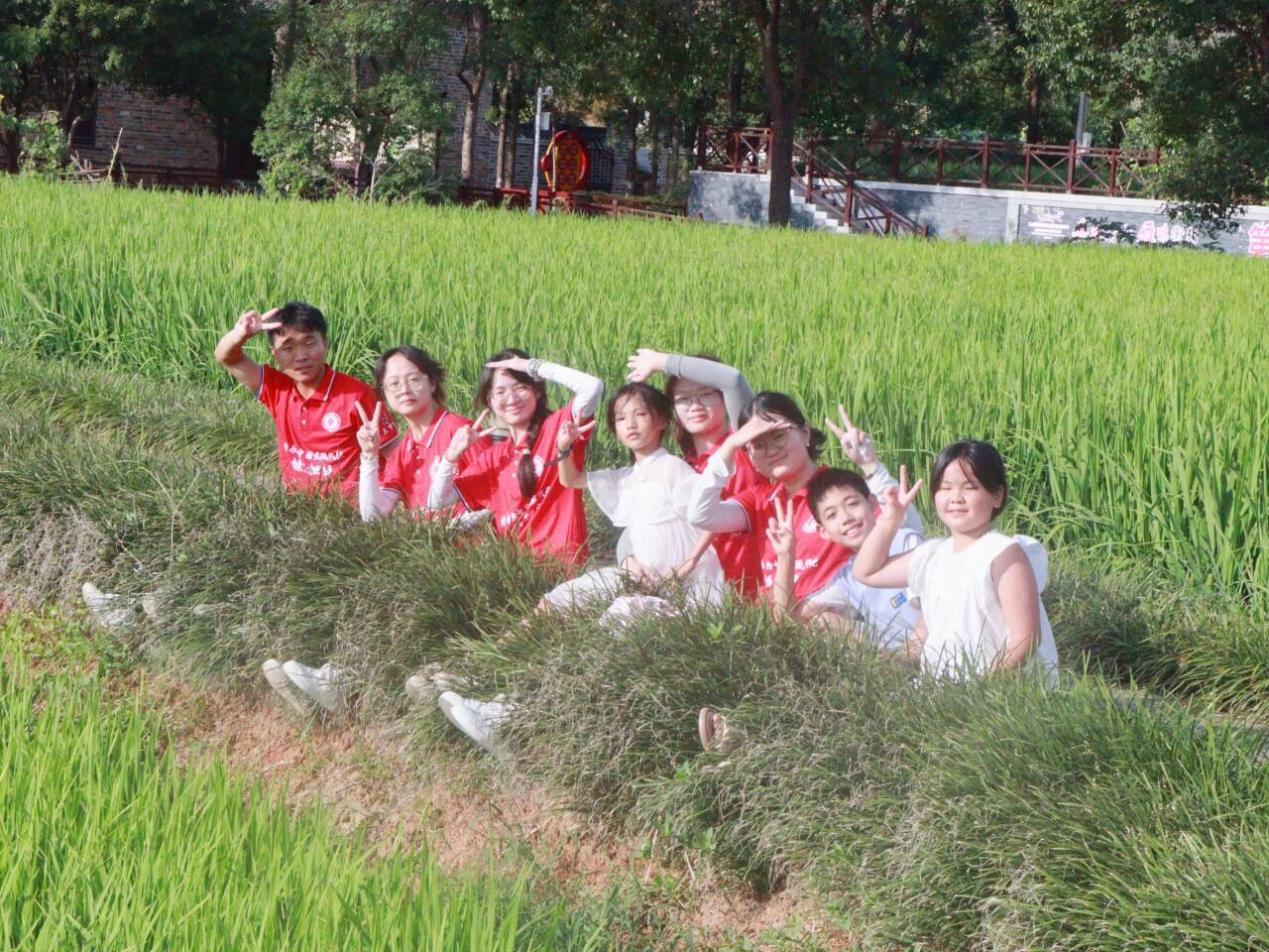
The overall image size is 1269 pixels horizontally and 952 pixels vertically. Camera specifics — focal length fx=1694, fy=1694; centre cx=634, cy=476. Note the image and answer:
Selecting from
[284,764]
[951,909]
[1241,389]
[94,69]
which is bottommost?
[284,764]

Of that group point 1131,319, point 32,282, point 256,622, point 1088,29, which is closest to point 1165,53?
point 1088,29

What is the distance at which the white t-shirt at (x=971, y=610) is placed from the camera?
3338 millimetres

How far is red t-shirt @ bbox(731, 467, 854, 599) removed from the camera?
4.00 meters

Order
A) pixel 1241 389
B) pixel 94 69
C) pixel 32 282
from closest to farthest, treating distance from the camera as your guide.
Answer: pixel 1241 389 < pixel 32 282 < pixel 94 69

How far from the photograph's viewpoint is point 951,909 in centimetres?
283

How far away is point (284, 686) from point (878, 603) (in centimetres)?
144

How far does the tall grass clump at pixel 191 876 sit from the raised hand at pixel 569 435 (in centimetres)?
150

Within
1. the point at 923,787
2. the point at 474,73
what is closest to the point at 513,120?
the point at 474,73

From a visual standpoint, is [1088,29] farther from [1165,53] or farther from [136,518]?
[136,518]

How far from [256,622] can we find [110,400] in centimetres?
304

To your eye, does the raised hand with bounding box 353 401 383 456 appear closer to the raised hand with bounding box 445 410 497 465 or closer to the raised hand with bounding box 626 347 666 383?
the raised hand with bounding box 445 410 497 465

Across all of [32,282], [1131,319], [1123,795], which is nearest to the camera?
[1123,795]

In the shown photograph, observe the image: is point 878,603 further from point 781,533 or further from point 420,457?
point 420,457

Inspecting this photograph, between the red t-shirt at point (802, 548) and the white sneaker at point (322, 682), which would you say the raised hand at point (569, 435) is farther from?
the white sneaker at point (322, 682)
